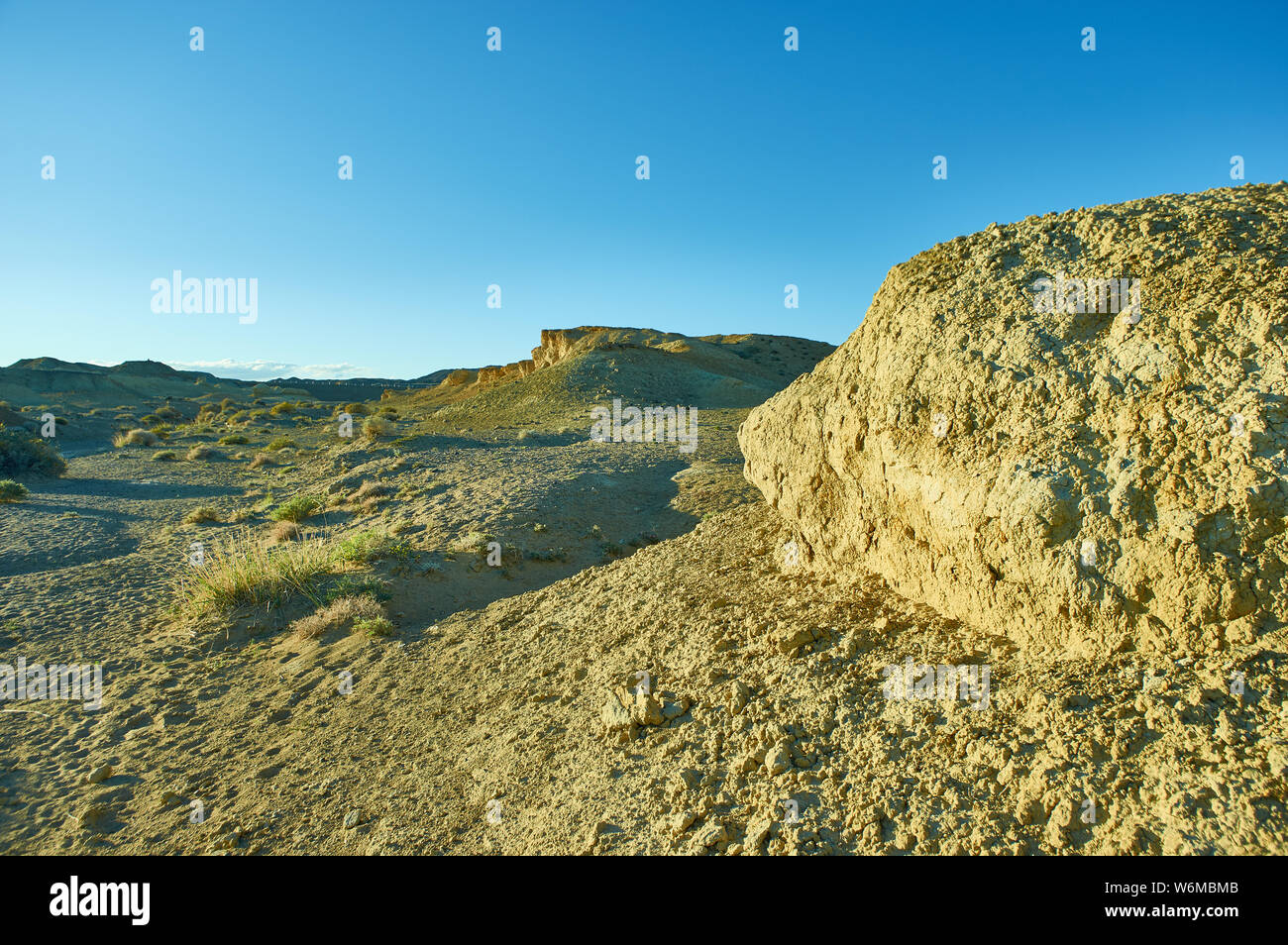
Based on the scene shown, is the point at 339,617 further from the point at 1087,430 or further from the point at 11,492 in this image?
the point at 11,492

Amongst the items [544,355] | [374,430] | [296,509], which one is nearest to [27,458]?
[374,430]

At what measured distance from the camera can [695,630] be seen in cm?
453

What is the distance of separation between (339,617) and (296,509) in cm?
573

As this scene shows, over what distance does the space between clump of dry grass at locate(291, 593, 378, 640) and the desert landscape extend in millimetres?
34

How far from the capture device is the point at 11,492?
42.7 feet

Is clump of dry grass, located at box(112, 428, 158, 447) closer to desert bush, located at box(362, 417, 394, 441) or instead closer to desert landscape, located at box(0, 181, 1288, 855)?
desert bush, located at box(362, 417, 394, 441)


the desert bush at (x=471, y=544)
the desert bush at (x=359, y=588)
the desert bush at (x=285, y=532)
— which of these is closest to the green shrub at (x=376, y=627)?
the desert bush at (x=359, y=588)

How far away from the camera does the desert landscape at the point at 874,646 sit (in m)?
2.63

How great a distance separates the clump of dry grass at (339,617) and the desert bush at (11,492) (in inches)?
405

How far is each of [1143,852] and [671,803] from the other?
1.80m

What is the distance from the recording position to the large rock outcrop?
2719 mm

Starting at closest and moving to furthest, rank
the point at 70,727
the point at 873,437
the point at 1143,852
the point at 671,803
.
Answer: the point at 1143,852, the point at 671,803, the point at 873,437, the point at 70,727
